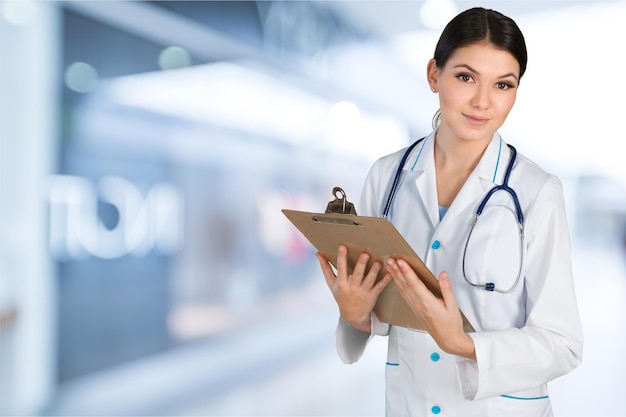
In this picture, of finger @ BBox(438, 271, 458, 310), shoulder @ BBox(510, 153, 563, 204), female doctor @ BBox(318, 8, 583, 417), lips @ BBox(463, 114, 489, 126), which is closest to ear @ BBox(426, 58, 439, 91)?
female doctor @ BBox(318, 8, 583, 417)

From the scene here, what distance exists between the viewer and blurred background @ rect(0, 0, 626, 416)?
3.58 meters

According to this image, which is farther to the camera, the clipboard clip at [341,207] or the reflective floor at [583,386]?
the reflective floor at [583,386]

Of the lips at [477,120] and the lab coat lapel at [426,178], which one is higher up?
the lips at [477,120]

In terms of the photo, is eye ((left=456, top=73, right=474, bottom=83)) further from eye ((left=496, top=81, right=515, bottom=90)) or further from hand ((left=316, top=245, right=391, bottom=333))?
hand ((left=316, top=245, right=391, bottom=333))

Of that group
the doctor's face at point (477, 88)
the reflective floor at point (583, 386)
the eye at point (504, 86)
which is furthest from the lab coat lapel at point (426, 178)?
the reflective floor at point (583, 386)

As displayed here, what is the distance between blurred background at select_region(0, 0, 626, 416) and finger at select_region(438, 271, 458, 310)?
2849 mm

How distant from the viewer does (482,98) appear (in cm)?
120

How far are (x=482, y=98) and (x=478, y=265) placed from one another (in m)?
0.29

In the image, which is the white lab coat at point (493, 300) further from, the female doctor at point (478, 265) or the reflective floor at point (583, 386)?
the reflective floor at point (583, 386)

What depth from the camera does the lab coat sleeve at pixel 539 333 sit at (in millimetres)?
1104

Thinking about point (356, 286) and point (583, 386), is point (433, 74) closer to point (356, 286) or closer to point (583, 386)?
point (356, 286)

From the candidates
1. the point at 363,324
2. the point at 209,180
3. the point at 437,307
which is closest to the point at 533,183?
the point at 437,307

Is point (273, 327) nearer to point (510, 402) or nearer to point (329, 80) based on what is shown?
point (329, 80)

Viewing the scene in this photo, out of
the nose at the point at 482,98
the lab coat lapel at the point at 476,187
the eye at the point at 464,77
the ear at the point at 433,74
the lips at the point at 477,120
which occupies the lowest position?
the lab coat lapel at the point at 476,187
